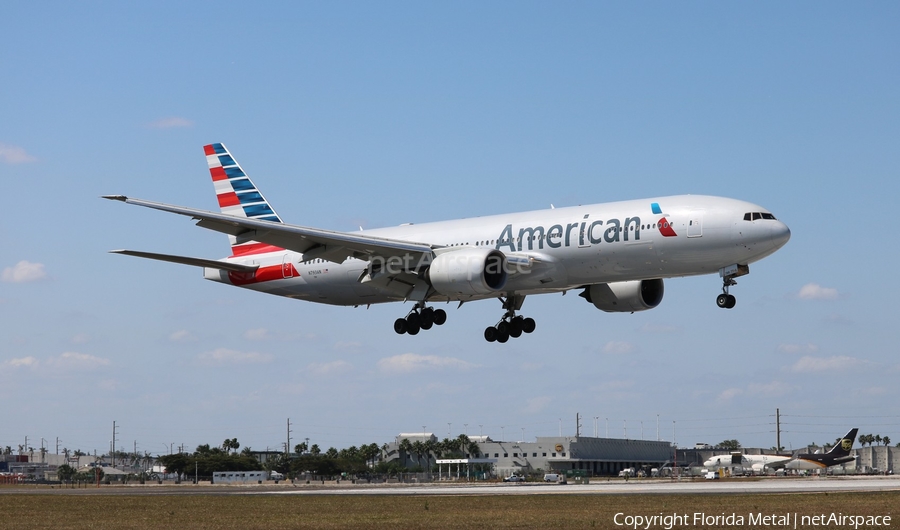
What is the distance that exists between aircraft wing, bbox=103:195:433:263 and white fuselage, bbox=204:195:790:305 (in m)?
1.99

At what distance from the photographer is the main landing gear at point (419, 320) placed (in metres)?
51.1

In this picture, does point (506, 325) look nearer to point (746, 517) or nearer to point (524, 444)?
point (746, 517)

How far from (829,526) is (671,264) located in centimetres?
1612

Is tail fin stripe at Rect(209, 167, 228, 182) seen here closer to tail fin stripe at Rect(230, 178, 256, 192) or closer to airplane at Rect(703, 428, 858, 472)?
tail fin stripe at Rect(230, 178, 256, 192)

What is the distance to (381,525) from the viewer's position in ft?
99.9

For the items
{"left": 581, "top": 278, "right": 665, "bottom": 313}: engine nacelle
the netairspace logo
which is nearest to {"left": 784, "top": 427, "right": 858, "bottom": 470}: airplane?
{"left": 581, "top": 278, "right": 665, "bottom": 313}: engine nacelle

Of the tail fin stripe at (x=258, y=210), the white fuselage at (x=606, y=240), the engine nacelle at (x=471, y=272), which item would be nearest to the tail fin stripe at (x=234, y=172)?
the tail fin stripe at (x=258, y=210)

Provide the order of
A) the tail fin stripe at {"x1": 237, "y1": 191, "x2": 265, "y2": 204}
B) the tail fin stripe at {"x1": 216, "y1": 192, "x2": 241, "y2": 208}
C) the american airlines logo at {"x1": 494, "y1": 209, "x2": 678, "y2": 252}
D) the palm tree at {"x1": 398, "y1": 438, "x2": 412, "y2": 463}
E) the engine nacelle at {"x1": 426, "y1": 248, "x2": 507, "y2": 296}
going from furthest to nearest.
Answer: the palm tree at {"x1": 398, "y1": 438, "x2": 412, "y2": 463}
the tail fin stripe at {"x1": 216, "y1": 192, "x2": 241, "y2": 208}
the tail fin stripe at {"x1": 237, "y1": 191, "x2": 265, "y2": 204}
the engine nacelle at {"x1": 426, "y1": 248, "x2": 507, "y2": 296}
the american airlines logo at {"x1": 494, "y1": 209, "x2": 678, "y2": 252}

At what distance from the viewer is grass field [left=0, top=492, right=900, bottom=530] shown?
3123cm

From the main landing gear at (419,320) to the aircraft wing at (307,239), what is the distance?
3.52 m

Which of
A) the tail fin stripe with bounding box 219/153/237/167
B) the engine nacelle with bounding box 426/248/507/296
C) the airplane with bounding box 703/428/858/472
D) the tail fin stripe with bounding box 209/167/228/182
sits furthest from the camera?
the airplane with bounding box 703/428/858/472

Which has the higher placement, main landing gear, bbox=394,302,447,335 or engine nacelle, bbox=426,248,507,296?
engine nacelle, bbox=426,248,507,296

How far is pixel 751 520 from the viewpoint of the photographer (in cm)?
3086

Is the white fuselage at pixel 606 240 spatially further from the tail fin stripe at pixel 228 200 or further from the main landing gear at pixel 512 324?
the tail fin stripe at pixel 228 200
